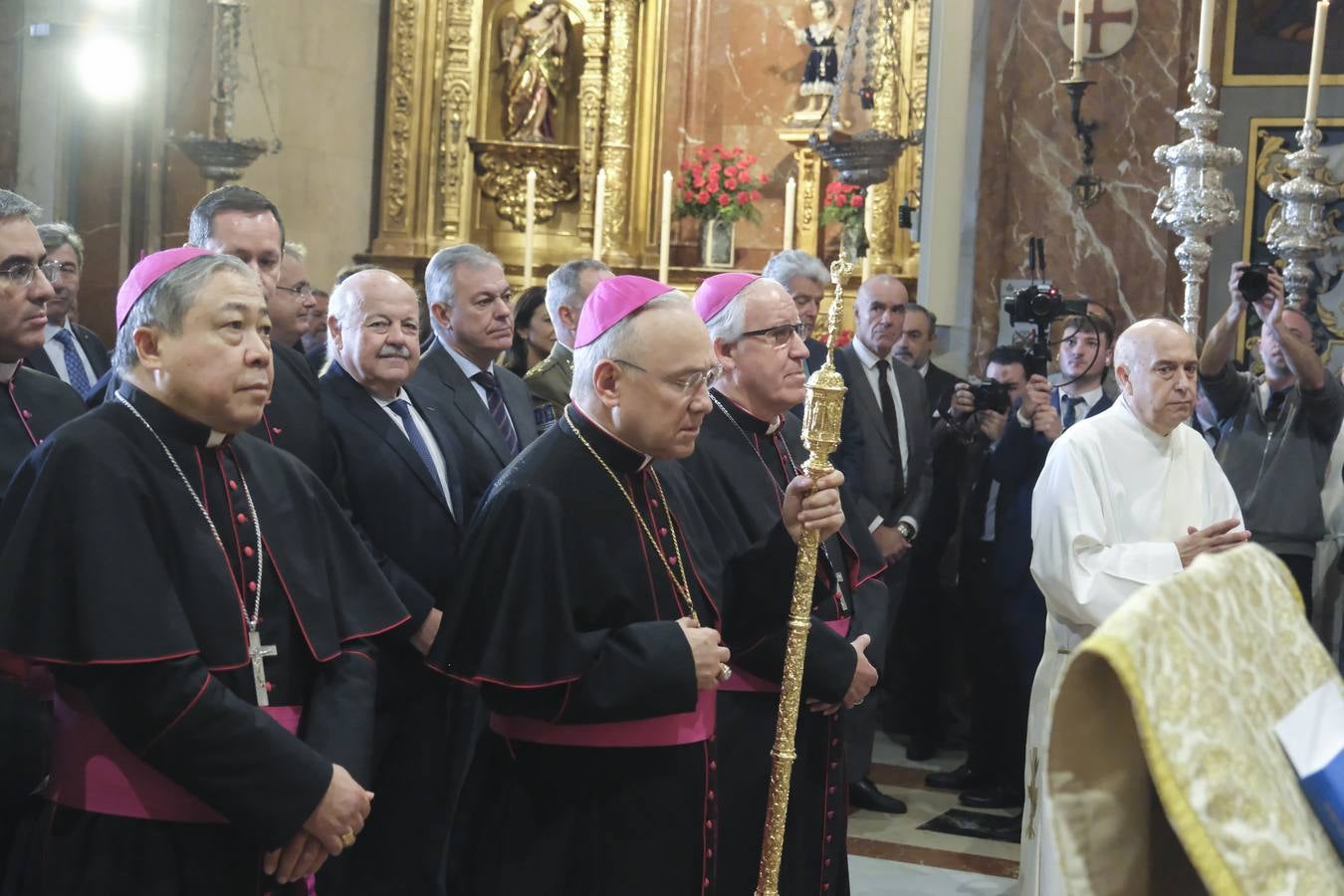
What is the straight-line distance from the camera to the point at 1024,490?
6.32 meters

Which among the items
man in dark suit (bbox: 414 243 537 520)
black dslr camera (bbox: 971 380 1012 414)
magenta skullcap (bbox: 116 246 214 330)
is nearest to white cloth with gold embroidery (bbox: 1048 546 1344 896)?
magenta skullcap (bbox: 116 246 214 330)

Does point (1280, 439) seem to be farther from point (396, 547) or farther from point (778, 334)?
point (396, 547)

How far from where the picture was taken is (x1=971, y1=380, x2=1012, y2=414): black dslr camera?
21.4ft

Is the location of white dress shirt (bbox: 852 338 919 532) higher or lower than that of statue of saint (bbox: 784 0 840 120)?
lower

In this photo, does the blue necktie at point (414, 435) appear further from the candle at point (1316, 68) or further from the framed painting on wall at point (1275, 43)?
the framed painting on wall at point (1275, 43)

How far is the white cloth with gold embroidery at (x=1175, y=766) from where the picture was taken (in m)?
1.22

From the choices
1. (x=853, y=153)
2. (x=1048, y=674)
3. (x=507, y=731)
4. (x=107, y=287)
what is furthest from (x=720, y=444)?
(x=107, y=287)

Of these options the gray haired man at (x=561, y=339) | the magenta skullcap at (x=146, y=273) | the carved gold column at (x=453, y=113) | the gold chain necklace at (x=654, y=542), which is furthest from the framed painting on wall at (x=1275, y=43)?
the magenta skullcap at (x=146, y=273)

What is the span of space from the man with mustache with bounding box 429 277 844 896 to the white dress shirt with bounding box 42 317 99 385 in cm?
238

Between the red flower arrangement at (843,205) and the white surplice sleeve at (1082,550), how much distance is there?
5.93 m

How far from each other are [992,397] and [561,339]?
191 cm

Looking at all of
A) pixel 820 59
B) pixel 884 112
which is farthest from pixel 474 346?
pixel 820 59

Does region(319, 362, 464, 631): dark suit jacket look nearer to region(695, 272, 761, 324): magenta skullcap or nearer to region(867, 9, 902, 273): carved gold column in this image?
region(695, 272, 761, 324): magenta skullcap

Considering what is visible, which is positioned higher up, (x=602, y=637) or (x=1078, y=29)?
(x=1078, y=29)
